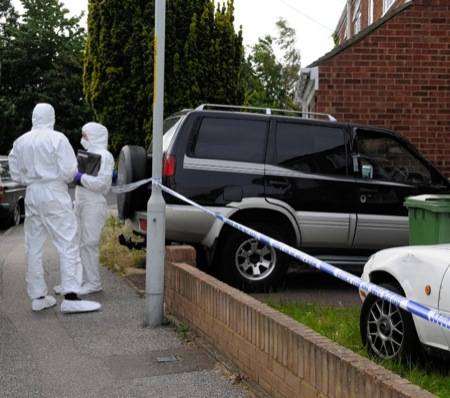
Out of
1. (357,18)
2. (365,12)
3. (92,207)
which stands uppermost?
(357,18)

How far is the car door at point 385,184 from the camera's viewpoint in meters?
8.02

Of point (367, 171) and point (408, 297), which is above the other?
point (367, 171)

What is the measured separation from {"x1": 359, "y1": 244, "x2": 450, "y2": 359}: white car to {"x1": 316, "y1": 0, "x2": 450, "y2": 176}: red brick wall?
581 cm

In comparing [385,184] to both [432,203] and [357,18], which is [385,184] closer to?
[432,203]

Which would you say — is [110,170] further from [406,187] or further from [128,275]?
[406,187]

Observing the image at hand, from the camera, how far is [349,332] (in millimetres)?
5793

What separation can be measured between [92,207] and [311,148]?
248cm

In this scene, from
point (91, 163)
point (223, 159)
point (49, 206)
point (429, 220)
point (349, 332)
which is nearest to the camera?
point (349, 332)

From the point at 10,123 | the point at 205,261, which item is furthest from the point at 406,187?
the point at 10,123

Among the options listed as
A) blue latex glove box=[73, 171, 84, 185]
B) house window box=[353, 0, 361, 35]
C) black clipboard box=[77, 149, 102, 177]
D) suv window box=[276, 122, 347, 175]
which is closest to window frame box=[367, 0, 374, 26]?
house window box=[353, 0, 361, 35]

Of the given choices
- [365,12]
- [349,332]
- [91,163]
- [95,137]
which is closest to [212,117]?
[95,137]

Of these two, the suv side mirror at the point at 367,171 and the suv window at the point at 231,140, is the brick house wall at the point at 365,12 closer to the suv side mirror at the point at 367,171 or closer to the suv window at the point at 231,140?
the suv side mirror at the point at 367,171

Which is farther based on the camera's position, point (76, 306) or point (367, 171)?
point (367, 171)

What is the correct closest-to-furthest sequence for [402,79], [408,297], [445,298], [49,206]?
1. [445,298]
2. [408,297]
3. [49,206]
4. [402,79]
